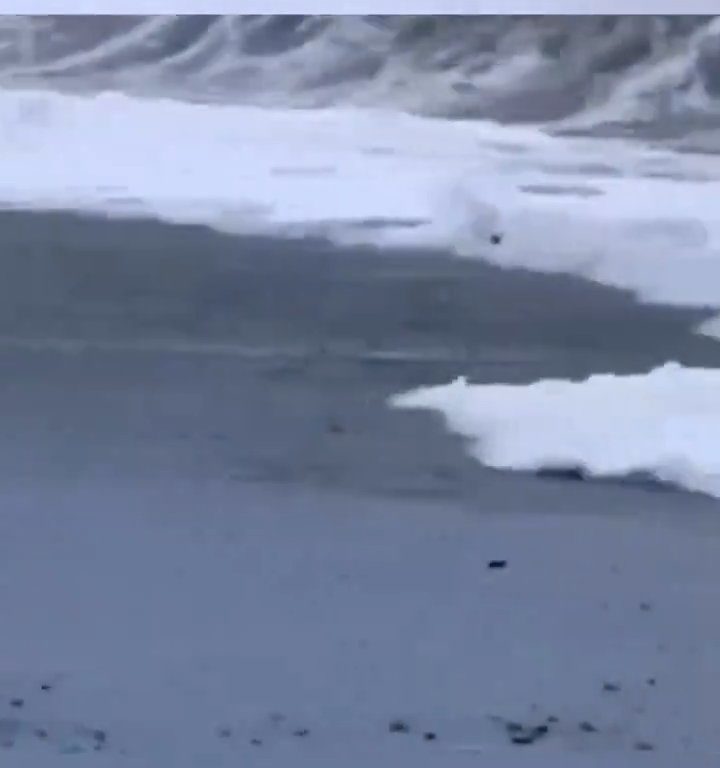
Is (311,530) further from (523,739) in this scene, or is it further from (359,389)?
(523,739)

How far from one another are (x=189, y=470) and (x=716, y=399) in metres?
0.53

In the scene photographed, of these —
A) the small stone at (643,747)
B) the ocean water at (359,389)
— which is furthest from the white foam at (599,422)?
the small stone at (643,747)

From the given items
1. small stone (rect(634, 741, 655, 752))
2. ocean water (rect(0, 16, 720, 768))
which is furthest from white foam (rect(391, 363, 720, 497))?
small stone (rect(634, 741, 655, 752))

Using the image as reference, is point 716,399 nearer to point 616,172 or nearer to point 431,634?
point 616,172

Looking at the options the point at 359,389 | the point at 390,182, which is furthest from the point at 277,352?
the point at 390,182

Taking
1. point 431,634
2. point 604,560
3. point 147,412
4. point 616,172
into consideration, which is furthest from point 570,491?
point 147,412

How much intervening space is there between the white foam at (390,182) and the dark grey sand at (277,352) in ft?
0.09

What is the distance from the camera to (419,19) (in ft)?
4.23

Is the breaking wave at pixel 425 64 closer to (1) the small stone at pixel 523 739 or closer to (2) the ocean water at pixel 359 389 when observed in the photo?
(2) the ocean water at pixel 359 389

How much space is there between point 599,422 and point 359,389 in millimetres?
242

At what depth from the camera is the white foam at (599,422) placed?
1225 mm

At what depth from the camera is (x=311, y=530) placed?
1.24 m

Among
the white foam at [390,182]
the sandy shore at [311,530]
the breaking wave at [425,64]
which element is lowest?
the sandy shore at [311,530]

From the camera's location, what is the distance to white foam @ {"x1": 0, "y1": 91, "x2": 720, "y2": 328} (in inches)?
49.1
